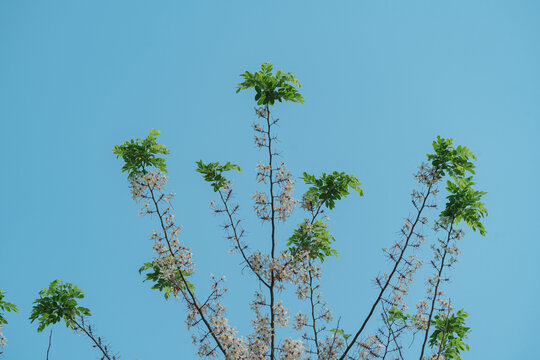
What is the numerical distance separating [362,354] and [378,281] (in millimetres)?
970

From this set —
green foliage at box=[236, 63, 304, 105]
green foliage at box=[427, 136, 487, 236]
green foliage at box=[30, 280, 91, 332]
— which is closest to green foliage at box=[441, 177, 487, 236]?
green foliage at box=[427, 136, 487, 236]

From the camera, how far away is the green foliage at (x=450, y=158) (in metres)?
6.43

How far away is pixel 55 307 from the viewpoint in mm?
6445

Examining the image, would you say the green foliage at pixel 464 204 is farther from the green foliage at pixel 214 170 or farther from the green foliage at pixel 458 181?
the green foliage at pixel 214 170

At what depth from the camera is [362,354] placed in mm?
6004

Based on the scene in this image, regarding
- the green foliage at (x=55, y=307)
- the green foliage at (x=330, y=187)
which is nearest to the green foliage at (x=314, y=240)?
the green foliage at (x=330, y=187)

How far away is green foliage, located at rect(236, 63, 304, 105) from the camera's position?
6375 millimetres

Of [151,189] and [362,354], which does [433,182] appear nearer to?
[362,354]

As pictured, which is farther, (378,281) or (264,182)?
(264,182)

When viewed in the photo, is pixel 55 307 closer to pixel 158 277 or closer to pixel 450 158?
pixel 158 277

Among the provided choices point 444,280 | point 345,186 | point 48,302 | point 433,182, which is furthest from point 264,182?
point 48,302

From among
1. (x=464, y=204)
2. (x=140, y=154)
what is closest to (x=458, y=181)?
(x=464, y=204)

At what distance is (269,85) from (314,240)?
2.20m

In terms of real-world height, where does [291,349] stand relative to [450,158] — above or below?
below
